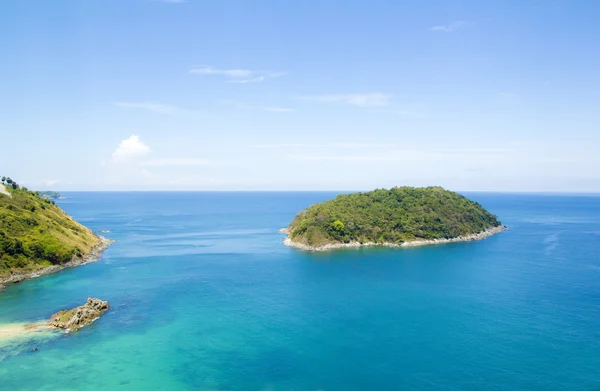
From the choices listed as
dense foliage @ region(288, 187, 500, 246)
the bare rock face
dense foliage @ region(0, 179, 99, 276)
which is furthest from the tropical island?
the bare rock face

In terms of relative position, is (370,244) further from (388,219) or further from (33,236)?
(33,236)

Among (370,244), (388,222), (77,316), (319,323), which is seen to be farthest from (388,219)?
(77,316)

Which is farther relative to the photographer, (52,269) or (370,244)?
(370,244)

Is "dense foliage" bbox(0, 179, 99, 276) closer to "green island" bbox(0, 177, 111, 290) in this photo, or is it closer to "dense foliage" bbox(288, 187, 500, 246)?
"green island" bbox(0, 177, 111, 290)

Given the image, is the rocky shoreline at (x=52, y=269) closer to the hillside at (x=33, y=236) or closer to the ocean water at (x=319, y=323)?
the hillside at (x=33, y=236)

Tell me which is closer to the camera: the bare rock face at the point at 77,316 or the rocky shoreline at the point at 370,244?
the bare rock face at the point at 77,316

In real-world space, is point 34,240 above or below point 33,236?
below

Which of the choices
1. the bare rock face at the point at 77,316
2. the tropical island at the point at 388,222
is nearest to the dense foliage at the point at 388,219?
the tropical island at the point at 388,222
